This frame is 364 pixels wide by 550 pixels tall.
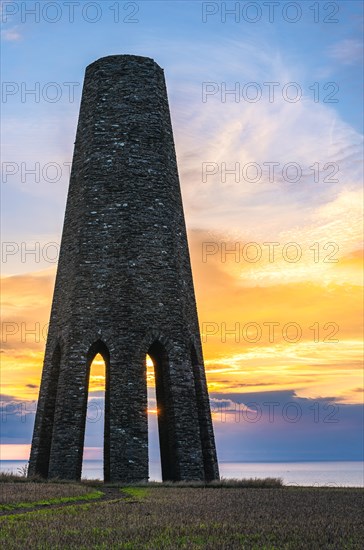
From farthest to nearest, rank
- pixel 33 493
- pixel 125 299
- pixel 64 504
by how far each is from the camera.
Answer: pixel 125 299, pixel 33 493, pixel 64 504

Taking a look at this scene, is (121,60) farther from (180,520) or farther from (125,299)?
(180,520)

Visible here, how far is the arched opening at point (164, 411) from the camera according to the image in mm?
30500

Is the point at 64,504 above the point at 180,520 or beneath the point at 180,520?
above

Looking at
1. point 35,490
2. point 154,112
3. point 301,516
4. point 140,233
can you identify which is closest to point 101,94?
point 154,112

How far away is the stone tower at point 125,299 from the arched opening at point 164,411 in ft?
0.19

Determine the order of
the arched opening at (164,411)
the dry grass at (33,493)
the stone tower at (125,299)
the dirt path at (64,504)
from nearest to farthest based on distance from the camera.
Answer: the dirt path at (64,504) < the dry grass at (33,493) < the stone tower at (125,299) < the arched opening at (164,411)

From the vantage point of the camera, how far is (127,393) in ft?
97.5

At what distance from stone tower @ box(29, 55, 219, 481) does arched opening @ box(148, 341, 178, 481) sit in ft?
0.19

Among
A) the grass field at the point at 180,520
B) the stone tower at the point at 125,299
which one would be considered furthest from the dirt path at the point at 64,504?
the stone tower at the point at 125,299

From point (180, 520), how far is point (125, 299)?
626 inches

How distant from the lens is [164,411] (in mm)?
31672

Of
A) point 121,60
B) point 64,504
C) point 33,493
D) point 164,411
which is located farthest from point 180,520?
point 121,60

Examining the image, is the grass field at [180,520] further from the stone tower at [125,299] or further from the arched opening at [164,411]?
the arched opening at [164,411]

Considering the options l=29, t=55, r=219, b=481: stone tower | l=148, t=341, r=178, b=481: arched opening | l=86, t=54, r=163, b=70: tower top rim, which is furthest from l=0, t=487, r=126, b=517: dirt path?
l=86, t=54, r=163, b=70: tower top rim
